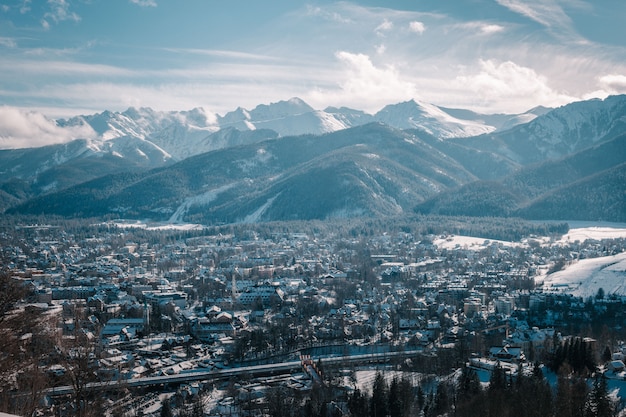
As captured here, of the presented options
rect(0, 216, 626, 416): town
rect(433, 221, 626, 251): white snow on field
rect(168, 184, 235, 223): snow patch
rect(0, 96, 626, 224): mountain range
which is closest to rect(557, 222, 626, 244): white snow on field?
rect(433, 221, 626, 251): white snow on field

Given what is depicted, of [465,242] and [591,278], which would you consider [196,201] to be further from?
[591,278]

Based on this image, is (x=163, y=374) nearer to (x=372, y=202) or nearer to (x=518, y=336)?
(x=518, y=336)

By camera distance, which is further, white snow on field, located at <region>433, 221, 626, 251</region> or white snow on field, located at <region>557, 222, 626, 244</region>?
white snow on field, located at <region>557, 222, 626, 244</region>

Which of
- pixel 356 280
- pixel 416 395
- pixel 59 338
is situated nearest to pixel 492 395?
pixel 416 395

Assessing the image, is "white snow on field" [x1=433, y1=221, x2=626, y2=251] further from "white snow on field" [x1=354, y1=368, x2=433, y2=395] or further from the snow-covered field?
"white snow on field" [x1=354, y1=368, x2=433, y2=395]

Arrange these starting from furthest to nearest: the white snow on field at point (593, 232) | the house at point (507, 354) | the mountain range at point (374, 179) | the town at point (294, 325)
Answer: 1. the mountain range at point (374, 179)
2. the white snow on field at point (593, 232)
3. the house at point (507, 354)
4. the town at point (294, 325)

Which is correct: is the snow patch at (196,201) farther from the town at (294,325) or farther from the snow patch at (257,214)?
the town at (294,325)

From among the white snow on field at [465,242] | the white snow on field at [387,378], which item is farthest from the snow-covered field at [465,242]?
the white snow on field at [387,378]
